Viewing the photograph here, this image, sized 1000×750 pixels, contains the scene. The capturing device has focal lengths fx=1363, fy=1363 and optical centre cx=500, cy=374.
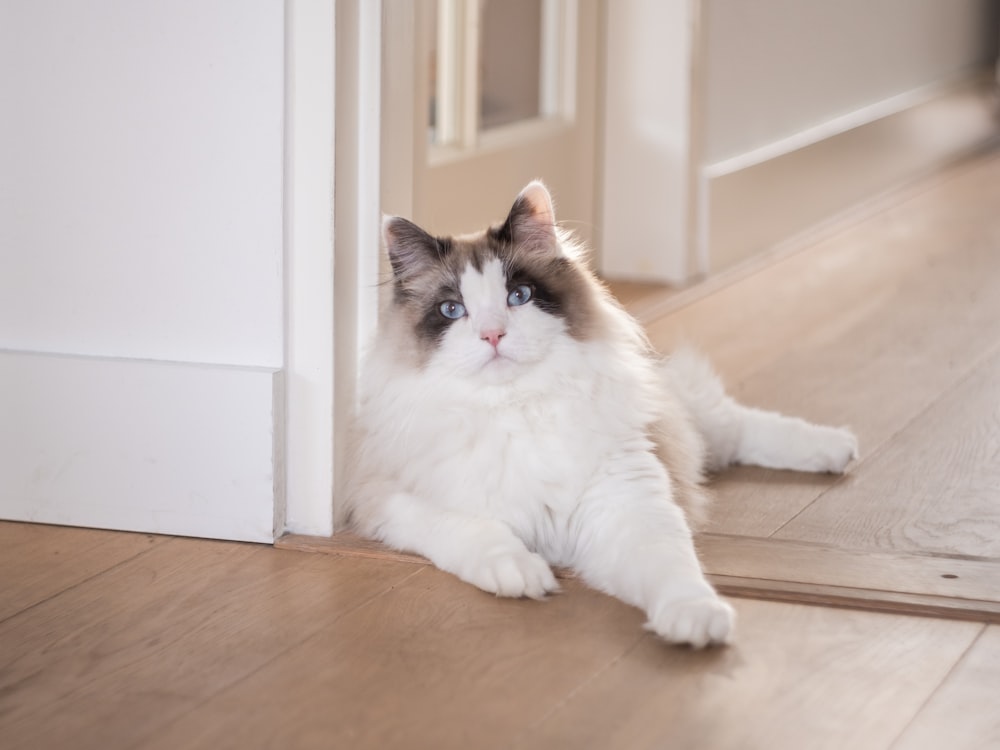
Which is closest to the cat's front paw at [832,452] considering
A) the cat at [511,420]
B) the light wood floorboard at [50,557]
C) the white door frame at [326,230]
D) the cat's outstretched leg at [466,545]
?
the cat at [511,420]

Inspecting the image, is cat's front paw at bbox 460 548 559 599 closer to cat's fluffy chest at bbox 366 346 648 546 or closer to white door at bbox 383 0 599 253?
cat's fluffy chest at bbox 366 346 648 546

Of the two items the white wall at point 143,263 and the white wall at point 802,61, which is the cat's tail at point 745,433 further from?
the white wall at point 802,61

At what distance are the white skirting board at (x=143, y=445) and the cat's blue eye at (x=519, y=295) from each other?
367mm

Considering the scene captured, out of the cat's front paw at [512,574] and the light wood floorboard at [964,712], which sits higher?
the cat's front paw at [512,574]

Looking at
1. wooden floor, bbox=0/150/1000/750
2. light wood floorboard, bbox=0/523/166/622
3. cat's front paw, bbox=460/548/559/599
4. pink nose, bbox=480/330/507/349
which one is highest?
pink nose, bbox=480/330/507/349

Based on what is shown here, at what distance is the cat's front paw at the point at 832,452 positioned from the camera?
227cm

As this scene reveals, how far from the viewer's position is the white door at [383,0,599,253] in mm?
3352

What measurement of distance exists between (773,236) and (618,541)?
2686 mm

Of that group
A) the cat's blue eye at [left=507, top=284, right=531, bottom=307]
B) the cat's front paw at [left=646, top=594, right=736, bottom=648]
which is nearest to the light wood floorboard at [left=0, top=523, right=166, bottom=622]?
the cat's blue eye at [left=507, top=284, right=531, bottom=307]

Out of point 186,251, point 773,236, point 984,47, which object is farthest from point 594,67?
point 984,47

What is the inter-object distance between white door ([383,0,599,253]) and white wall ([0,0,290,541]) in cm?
116

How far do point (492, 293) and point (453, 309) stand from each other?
2.5 inches

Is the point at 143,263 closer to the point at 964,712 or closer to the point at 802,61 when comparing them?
the point at 964,712

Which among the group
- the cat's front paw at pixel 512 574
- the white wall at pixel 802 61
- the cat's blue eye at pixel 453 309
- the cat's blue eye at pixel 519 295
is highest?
the white wall at pixel 802 61
